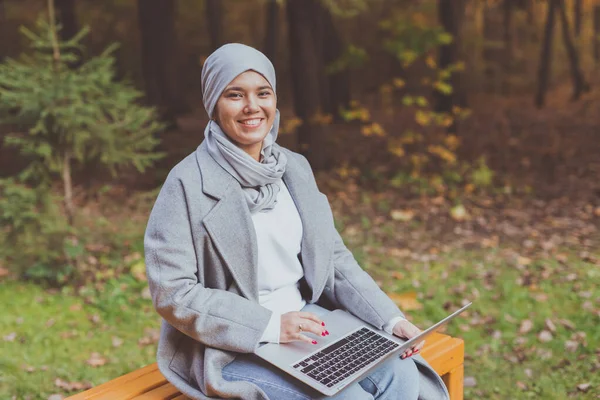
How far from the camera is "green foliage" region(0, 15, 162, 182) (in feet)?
18.4

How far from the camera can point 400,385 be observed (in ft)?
8.70

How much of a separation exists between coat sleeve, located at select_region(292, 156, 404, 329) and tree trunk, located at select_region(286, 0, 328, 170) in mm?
7204

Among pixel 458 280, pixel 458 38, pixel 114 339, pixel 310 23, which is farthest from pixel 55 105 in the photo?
pixel 458 38

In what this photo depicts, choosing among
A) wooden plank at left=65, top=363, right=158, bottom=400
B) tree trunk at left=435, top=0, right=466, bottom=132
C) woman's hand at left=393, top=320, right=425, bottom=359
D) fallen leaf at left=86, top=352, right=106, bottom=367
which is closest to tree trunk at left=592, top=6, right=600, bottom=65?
tree trunk at left=435, top=0, right=466, bottom=132

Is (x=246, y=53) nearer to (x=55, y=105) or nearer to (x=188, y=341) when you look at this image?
(x=188, y=341)

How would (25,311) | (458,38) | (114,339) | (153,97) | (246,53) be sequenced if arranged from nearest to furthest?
(246,53) → (114,339) → (25,311) → (458,38) → (153,97)

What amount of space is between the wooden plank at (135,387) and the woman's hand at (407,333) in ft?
3.25

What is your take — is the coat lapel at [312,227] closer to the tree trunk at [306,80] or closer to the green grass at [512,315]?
the green grass at [512,315]

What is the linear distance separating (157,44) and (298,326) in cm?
1189

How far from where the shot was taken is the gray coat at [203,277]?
2.43 metres

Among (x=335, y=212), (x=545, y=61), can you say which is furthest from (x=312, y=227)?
(x=545, y=61)

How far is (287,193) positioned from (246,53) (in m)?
0.60

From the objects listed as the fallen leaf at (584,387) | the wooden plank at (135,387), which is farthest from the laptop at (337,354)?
the fallen leaf at (584,387)

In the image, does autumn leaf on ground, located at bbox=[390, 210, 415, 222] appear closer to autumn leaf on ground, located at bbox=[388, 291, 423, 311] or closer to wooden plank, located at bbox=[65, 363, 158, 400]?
autumn leaf on ground, located at bbox=[388, 291, 423, 311]
